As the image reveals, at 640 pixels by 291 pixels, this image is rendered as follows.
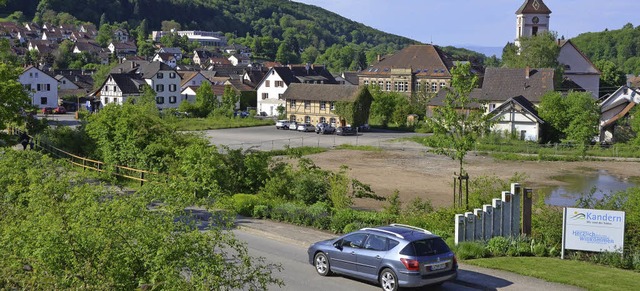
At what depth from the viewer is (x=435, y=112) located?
22.9 metres

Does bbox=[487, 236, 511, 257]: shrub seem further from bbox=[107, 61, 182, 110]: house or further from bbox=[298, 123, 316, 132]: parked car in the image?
bbox=[107, 61, 182, 110]: house

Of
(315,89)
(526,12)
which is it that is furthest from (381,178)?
(526,12)

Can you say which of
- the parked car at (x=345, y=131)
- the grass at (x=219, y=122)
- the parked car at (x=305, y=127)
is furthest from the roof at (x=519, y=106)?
the grass at (x=219, y=122)

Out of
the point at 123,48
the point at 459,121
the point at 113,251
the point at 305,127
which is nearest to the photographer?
the point at 113,251

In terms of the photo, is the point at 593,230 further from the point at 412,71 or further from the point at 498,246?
the point at 412,71

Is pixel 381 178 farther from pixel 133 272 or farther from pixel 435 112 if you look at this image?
pixel 133 272

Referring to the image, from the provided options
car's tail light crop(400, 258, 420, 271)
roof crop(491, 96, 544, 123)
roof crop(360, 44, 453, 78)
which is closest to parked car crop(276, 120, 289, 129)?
roof crop(491, 96, 544, 123)

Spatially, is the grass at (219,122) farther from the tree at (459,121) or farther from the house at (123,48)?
the house at (123,48)

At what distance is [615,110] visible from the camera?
6238cm

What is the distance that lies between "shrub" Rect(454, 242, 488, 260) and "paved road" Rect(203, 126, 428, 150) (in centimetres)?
3779

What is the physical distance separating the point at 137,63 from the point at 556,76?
57425mm

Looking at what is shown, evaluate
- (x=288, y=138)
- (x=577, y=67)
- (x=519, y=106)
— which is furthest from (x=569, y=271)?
(x=577, y=67)

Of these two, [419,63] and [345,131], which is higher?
[419,63]

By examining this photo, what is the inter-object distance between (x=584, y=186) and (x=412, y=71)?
56.2m
